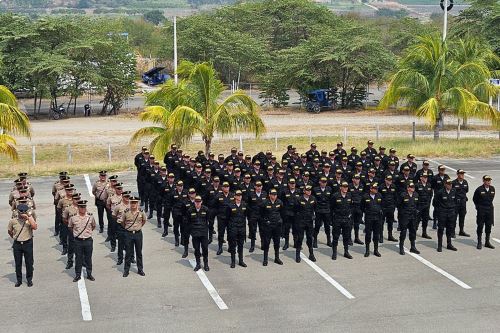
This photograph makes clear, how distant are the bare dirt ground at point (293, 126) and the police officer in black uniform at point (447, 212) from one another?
19197 millimetres

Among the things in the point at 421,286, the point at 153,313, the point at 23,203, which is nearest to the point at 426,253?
the point at 421,286

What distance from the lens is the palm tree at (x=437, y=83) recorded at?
28.9 metres

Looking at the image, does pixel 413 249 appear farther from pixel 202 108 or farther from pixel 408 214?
pixel 202 108

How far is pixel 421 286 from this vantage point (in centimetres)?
1402

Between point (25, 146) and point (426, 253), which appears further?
point (25, 146)

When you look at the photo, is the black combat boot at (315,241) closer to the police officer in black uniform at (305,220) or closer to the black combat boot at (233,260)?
the police officer in black uniform at (305,220)

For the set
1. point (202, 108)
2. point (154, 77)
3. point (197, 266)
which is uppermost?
point (154, 77)

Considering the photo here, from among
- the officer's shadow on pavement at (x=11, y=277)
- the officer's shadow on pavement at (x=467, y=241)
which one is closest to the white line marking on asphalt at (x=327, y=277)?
the officer's shadow on pavement at (x=467, y=241)

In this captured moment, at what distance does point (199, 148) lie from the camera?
33000mm

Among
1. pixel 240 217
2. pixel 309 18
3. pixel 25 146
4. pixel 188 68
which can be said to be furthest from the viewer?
pixel 309 18

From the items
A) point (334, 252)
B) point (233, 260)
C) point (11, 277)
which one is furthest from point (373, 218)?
point (11, 277)

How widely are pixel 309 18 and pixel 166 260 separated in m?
48.2

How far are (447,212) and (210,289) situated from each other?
215 inches

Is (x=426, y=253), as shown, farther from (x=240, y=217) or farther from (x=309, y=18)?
(x=309, y=18)
